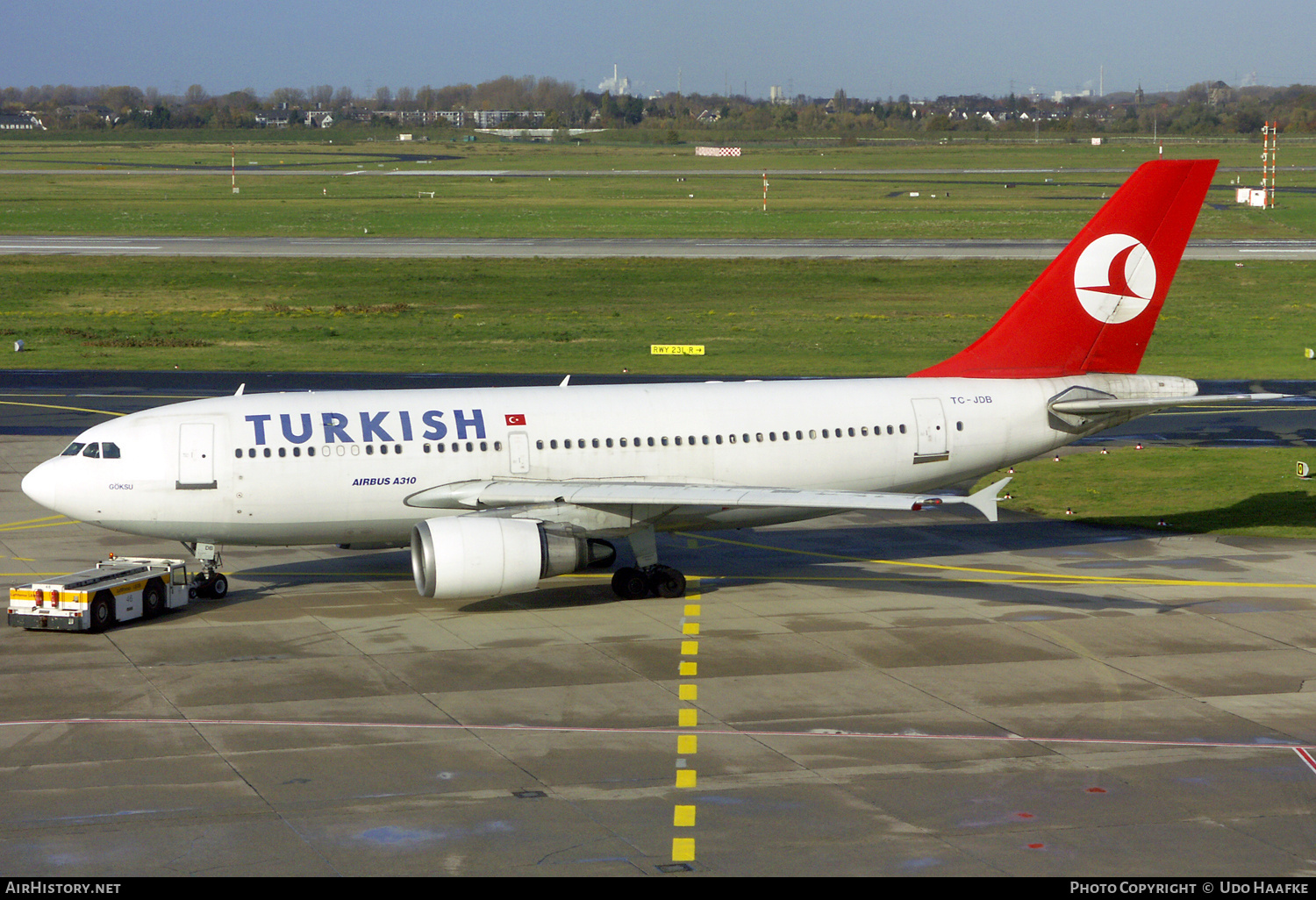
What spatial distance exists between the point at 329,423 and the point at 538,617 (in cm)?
672

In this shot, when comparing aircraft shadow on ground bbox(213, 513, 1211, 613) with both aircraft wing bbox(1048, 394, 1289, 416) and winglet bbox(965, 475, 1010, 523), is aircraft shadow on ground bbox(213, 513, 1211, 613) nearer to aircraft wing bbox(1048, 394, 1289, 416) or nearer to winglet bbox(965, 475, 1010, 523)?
aircraft wing bbox(1048, 394, 1289, 416)

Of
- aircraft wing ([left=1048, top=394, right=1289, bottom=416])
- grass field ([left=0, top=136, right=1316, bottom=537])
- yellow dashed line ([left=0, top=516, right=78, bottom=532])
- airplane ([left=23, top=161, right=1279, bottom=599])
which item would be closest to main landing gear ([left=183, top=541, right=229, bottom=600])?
airplane ([left=23, top=161, right=1279, bottom=599])

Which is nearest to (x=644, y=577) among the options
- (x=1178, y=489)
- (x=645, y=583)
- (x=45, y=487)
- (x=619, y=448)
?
(x=645, y=583)

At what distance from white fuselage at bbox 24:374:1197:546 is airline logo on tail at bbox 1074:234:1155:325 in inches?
71.5

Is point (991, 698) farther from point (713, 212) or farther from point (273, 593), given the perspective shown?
point (713, 212)

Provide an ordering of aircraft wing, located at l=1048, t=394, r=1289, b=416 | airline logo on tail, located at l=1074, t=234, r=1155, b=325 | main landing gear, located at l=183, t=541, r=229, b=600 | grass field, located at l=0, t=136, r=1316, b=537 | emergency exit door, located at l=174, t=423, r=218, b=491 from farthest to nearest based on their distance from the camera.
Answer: grass field, located at l=0, t=136, r=1316, b=537, airline logo on tail, located at l=1074, t=234, r=1155, b=325, aircraft wing, located at l=1048, t=394, r=1289, b=416, main landing gear, located at l=183, t=541, r=229, b=600, emergency exit door, located at l=174, t=423, r=218, b=491

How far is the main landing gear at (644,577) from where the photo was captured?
33.8 meters

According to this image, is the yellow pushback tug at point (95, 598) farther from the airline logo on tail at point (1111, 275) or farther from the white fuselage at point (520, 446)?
the airline logo on tail at point (1111, 275)

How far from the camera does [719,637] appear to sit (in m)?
30.5

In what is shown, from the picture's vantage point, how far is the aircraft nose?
32.4 m

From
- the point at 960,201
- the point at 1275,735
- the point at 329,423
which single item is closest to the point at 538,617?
the point at 329,423

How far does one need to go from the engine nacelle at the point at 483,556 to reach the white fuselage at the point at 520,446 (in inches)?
63.4

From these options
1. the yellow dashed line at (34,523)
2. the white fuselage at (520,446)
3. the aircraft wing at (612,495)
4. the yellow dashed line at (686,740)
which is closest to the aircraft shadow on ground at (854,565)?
the white fuselage at (520,446)

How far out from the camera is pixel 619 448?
1339 inches
